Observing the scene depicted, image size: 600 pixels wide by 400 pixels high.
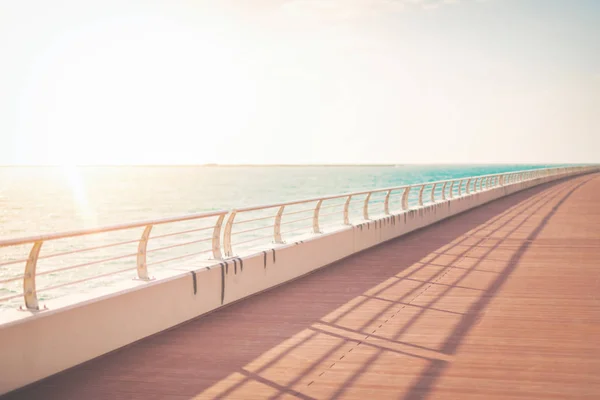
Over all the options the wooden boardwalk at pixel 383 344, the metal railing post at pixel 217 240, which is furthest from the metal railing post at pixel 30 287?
the metal railing post at pixel 217 240

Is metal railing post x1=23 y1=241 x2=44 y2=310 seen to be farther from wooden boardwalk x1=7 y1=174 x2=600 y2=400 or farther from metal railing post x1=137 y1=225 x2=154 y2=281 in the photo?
metal railing post x1=137 y1=225 x2=154 y2=281

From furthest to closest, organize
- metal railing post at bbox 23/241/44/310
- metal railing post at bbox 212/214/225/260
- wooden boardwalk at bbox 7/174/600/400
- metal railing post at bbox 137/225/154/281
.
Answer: metal railing post at bbox 212/214/225/260 < metal railing post at bbox 137/225/154/281 < metal railing post at bbox 23/241/44/310 < wooden boardwalk at bbox 7/174/600/400

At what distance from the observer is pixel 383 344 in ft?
24.2

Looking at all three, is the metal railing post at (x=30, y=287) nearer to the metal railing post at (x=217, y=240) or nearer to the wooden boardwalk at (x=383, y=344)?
the wooden boardwalk at (x=383, y=344)

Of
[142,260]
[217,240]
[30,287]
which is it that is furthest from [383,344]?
[30,287]

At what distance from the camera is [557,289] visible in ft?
36.0

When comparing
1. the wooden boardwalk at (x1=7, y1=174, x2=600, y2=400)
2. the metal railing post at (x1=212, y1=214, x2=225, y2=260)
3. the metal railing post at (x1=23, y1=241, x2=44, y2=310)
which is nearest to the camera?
the wooden boardwalk at (x1=7, y1=174, x2=600, y2=400)

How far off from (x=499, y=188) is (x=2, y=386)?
39366 mm

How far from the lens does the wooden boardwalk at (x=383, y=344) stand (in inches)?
233

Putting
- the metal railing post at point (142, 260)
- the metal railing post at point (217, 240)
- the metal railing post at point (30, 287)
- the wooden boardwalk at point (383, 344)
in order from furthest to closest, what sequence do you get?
the metal railing post at point (217, 240) → the metal railing post at point (142, 260) → the metal railing post at point (30, 287) → the wooden boardwalk at point (383, 344)

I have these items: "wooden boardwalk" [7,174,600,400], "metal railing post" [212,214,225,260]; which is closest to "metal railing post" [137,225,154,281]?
"wooden boardwalk" [7,174,600,400]

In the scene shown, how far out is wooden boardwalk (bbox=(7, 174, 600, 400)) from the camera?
19.4 ft

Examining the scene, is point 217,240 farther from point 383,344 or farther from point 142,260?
point 383,344

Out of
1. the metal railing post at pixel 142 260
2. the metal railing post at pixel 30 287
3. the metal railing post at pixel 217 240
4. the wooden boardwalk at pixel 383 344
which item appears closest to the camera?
the wooden boardwalk at pixel 383 344
